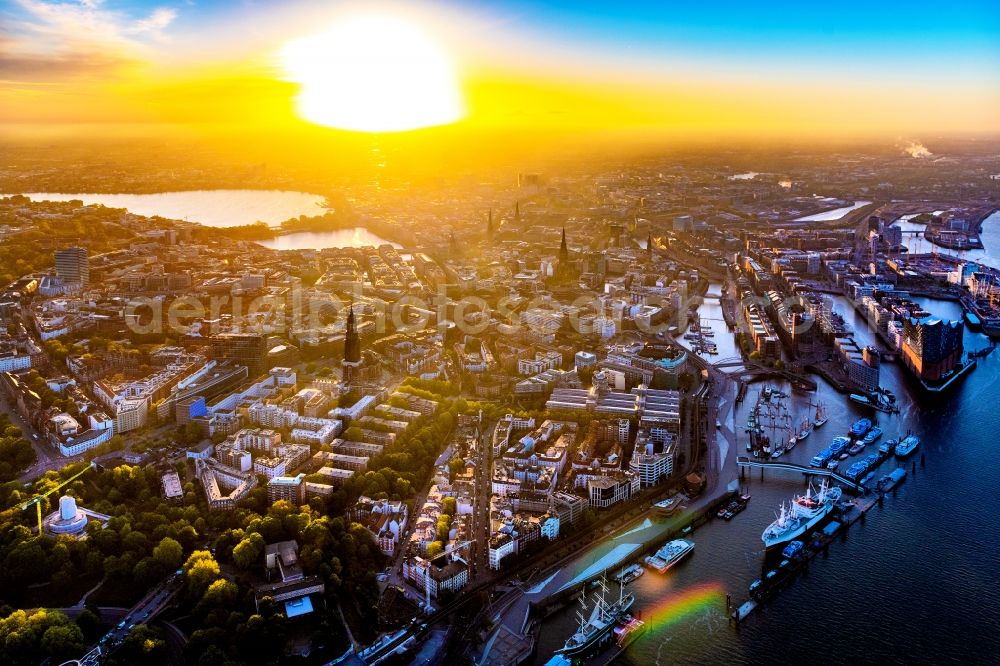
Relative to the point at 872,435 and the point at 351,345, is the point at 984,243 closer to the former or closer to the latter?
the point at 872,435

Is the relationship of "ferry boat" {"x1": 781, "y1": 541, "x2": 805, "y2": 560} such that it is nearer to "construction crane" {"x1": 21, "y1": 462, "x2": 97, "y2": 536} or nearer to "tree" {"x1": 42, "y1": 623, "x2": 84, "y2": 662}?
"tree" {"x1": 42, "y1": 623, "x2": 84, "y2": 662}

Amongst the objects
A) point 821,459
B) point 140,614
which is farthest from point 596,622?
point 821,459

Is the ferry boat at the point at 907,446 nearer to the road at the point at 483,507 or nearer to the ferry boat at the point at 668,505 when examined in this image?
the ferry boat at the point at 668,505

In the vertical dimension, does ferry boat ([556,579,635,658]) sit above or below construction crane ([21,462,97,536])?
below

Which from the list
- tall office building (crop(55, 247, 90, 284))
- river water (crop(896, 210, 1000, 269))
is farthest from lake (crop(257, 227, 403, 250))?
river water (crop(896, 210, 1000, 269))

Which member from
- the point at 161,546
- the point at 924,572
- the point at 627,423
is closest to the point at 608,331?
the point at 627,423

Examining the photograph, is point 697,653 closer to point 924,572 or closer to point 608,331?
point 924,572
